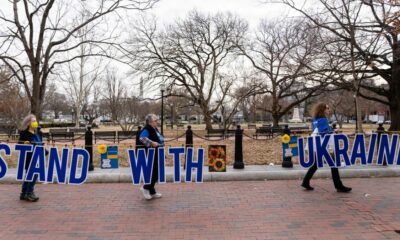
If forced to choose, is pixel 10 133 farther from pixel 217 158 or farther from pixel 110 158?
pixel 217 158

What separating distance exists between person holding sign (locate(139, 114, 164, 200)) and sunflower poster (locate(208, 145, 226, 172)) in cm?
223

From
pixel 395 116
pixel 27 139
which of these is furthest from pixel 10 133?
pixel 395 116

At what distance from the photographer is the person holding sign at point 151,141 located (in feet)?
21.7

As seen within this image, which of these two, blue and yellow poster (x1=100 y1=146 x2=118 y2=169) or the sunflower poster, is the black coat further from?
the sunflower poster

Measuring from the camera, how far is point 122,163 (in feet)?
36.1

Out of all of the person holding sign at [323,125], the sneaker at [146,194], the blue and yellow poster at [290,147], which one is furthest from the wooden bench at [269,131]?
the sneaker at [146,194]

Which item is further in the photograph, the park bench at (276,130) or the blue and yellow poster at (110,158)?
the park bench at (276,130)

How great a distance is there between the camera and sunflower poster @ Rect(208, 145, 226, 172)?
884 centimetres

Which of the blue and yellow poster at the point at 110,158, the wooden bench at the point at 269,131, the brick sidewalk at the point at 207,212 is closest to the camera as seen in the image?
the brick sidewalk at the point at 207,212

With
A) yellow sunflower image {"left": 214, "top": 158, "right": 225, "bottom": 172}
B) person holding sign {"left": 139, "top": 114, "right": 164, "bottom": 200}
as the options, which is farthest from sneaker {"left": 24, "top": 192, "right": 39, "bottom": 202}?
yellow sunflower image {"left": 214, "top": 158, "right": 225, "bottom": 172}

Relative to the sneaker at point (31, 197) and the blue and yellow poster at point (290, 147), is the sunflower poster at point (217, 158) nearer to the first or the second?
the blue and yellow poster at point (290, 147)

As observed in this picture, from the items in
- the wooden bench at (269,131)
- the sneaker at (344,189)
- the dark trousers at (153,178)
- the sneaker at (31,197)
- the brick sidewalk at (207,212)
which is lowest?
the brick sidewalk at (207,212)

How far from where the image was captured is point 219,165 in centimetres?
891

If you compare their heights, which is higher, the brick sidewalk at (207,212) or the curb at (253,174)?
the curb at (253,174)
